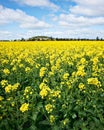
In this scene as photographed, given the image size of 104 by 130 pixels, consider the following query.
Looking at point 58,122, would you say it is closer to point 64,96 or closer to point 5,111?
point 64,96

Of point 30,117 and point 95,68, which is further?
point 95,68

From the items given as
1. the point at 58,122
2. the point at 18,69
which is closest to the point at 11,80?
the point at 18,69

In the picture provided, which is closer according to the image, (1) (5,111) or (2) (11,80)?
(1) (5,111)

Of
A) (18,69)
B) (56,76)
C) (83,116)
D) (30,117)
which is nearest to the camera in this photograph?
(30,117)

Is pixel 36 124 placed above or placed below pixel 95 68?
below

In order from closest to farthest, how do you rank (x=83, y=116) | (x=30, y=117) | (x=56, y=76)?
1. (x=30, y=117)
2. (x=83, y=116)
3. (x=56, y=76)

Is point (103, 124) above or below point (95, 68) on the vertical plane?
below

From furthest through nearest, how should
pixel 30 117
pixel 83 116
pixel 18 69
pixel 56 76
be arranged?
1. pixel 18 69
2. pixel 56 76
3. pixel 83 116
4. pixel 30 117

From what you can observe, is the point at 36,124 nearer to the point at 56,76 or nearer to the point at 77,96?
the point at 77,96

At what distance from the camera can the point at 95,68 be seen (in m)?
8.74

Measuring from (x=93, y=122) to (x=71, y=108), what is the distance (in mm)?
501

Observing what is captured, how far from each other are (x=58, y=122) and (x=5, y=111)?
3.41ft

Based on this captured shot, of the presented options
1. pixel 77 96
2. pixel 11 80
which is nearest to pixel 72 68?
pixel 11 80

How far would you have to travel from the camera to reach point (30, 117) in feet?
19.3
